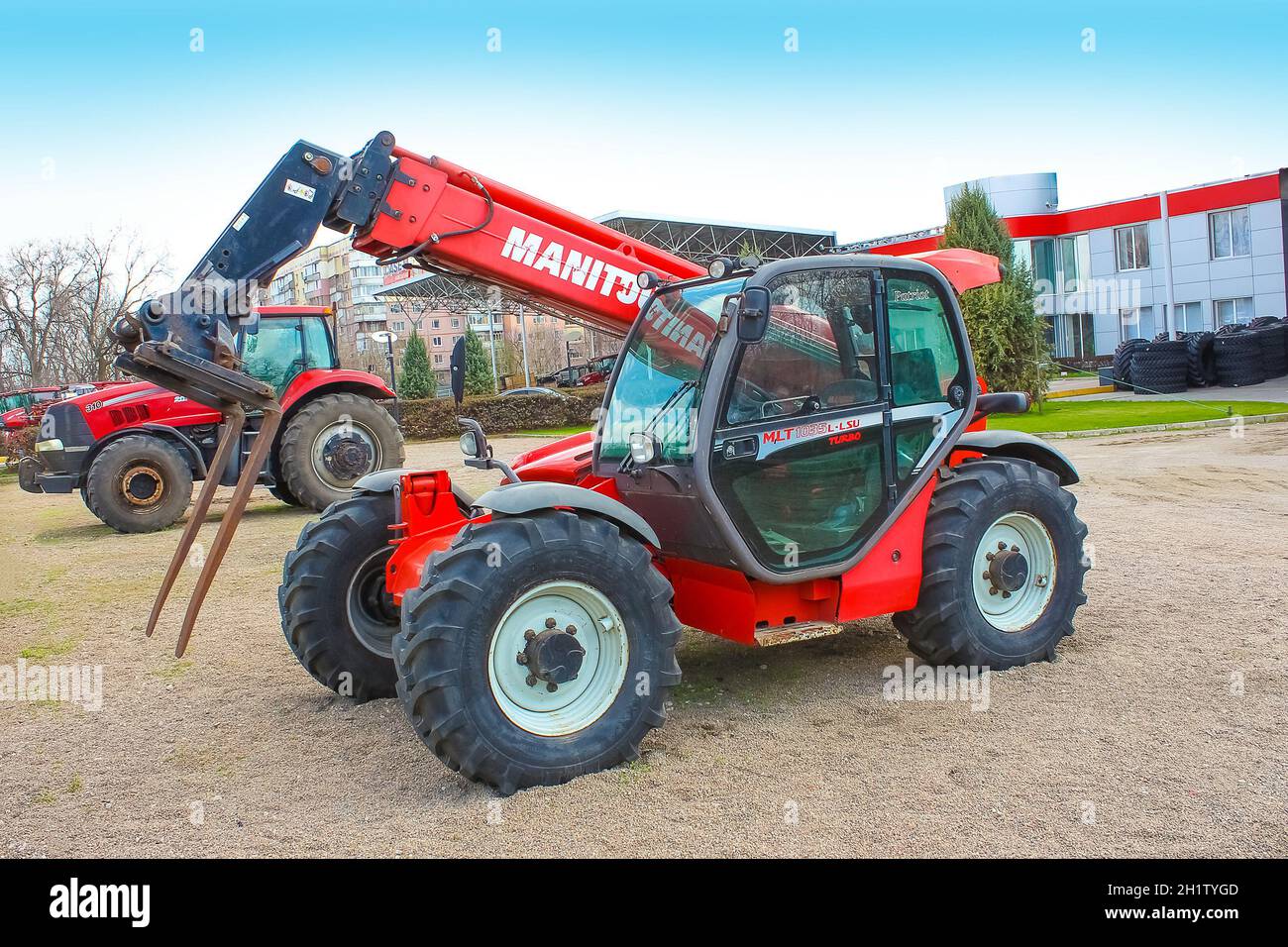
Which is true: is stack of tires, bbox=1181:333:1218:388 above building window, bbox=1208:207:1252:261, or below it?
below

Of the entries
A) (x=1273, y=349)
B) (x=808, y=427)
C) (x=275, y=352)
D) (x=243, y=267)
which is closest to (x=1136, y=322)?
(x=1273, y=349)

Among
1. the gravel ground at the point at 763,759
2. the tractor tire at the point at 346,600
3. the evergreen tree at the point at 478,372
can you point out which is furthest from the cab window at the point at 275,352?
the evergreen tree at the point at 478,372

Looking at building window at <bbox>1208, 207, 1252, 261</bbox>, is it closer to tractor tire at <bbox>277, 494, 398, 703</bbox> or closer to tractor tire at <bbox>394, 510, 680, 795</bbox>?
tractor tire at <bbox>277, 494, 398, 703</bbox>

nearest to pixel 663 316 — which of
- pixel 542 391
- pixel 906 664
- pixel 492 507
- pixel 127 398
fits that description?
pixel 492 507

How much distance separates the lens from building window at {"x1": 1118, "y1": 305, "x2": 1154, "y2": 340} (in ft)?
123

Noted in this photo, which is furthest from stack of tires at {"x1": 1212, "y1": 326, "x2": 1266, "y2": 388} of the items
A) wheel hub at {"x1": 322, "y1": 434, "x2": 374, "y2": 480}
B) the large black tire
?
wheel hub at {"x1": 322, "y1": 434, "x2": 374, "y2": 480}

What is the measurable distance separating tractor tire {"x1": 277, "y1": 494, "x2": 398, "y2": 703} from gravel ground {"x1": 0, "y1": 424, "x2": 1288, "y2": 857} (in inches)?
8.5

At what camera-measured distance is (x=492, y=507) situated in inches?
175

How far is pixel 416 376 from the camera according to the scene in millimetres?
37688

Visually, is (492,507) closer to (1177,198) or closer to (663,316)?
(663,316)

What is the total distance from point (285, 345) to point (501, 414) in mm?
17208

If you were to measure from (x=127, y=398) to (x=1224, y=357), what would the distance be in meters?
23.2

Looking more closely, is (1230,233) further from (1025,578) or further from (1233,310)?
(1025,578)

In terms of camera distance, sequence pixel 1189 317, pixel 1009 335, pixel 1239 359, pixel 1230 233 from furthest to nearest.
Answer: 1. pixel 1189 317
2. pixel 1230 233
3. pixel 1239 359
4. pixel 1009 335
